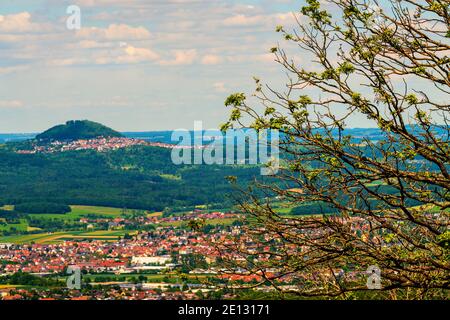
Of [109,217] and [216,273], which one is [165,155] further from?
[216,273]

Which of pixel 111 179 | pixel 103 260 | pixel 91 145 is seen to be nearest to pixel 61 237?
pixel 103 260

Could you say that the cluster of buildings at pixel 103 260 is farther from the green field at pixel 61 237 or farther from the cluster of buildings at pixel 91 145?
the cluster of buildings at pixel 91 145

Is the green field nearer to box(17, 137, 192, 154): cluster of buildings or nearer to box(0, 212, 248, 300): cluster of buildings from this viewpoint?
box(0, 212, 248, 300): cluster of buildings

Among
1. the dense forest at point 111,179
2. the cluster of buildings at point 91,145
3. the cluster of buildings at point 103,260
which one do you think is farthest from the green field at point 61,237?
the cluster of buildings at point 91,145

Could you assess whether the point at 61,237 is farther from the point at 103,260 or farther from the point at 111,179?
the point at 111,179

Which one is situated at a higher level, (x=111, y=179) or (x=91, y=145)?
(x=91, y=145)

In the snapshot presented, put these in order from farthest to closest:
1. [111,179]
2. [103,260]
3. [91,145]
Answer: [91,145], [111,179], [103,260]

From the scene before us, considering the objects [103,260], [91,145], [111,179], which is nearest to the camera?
[103,260]

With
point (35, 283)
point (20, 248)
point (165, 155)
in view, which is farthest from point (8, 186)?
point (35, 283)

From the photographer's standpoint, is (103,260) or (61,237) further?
(61,237)

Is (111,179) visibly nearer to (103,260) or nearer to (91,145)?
(91,145)

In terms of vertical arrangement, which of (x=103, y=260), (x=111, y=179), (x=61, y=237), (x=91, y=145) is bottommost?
(x=103, y=260)
